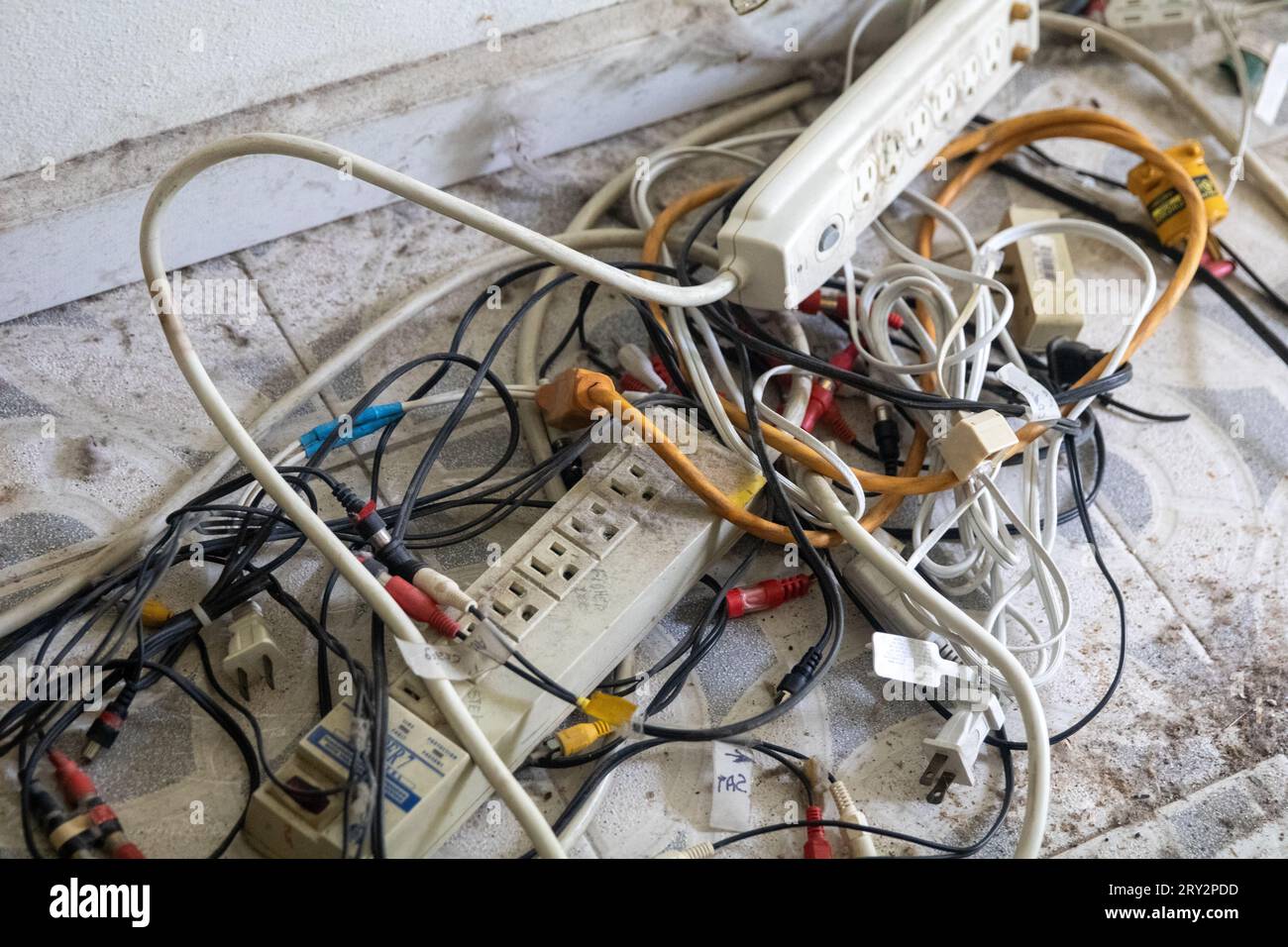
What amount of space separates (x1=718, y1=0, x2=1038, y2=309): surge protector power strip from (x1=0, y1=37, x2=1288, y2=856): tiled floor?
105mm

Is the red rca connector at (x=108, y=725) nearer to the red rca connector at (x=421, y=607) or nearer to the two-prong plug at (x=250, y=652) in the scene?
the two-prong plug at (x=250, y=652)

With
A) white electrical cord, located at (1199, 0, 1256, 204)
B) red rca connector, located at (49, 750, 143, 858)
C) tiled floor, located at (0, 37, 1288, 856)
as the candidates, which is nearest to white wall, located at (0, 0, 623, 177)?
tiled floor, located at (0, 37, 1288, 856)

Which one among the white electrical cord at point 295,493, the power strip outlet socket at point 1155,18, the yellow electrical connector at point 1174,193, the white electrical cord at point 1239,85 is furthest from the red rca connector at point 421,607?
the power strip outlet socket at point 1155,18

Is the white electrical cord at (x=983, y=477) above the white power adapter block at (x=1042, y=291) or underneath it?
underneath

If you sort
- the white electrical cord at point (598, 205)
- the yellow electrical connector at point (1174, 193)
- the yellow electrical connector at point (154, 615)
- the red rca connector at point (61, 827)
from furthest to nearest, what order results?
the yellow electrical connector at point (1174, 193) → the white electrical cord at point (598, 205) → the yellow electrical connector at point (154, 615) → the red rca connector at point (61, 827)

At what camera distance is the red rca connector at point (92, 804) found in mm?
729

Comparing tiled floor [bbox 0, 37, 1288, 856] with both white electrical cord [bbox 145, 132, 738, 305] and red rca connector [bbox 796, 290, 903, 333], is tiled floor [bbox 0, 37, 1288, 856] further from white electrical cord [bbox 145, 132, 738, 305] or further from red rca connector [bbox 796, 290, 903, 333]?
white electrical cord [bbox 145, 132, 738, 305]

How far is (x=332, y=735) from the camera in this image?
735mm

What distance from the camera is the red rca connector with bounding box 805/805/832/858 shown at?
2.54 ft

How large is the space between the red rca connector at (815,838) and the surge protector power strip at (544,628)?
0.16m

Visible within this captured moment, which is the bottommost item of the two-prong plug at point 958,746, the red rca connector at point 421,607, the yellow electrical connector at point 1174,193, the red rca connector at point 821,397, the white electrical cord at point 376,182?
the two-prong plug at point 958,746

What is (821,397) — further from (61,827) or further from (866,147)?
(61,827)

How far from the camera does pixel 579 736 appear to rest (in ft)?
2.60

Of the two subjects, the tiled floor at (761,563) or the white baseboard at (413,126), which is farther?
the white baseboard at (413,126)
